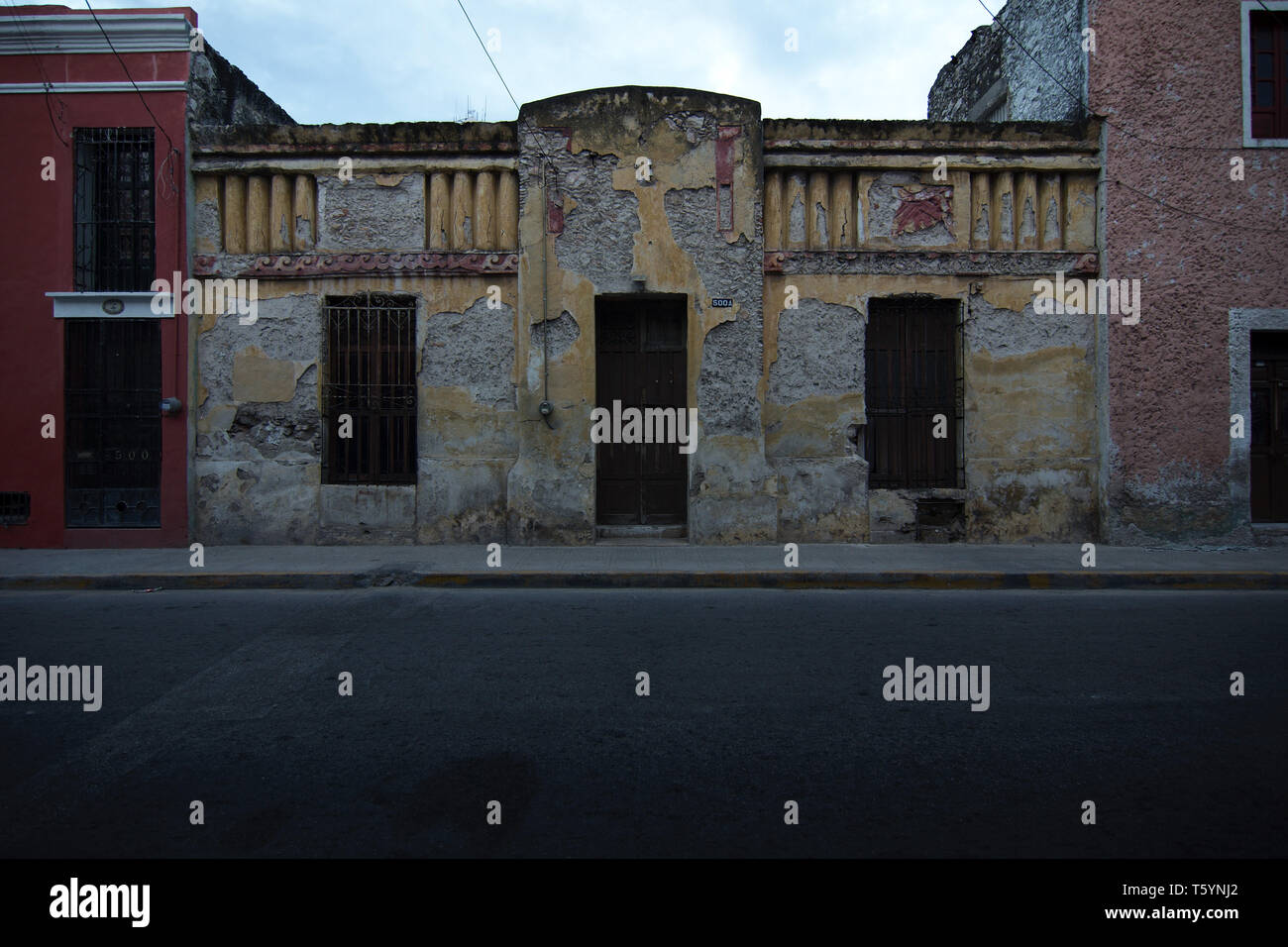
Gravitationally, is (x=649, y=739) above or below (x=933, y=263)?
below

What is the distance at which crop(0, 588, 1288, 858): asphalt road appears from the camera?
114 inches

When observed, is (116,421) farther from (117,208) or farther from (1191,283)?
(1191,283)

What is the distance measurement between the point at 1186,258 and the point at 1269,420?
238 centimetres

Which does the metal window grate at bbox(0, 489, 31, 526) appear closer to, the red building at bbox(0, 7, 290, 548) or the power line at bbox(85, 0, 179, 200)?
the red building at bbox(0, 7, 290, 548)

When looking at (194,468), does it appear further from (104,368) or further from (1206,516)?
(1206,516)

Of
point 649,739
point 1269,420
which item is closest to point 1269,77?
point 1269,420

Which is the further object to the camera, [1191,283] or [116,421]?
[116,421]

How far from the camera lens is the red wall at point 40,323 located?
10297 mm

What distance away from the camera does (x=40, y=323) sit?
10.3m

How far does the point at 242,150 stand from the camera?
1043 cm

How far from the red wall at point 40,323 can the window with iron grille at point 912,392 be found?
8.86 metres

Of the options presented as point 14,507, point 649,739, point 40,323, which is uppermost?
point 40,323

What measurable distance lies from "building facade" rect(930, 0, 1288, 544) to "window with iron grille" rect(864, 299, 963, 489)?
187cm

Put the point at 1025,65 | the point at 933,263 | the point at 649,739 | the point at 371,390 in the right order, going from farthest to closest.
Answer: the point at 1025,65, the point at 371,390, the point at 933,263, the point at 649,739
